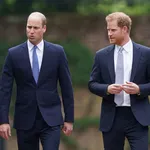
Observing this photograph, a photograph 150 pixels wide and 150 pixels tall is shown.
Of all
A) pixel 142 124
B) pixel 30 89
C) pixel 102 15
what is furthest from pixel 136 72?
Result: pixel 102 15

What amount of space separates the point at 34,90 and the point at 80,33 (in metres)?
4.91

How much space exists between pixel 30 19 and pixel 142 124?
1.45 metres

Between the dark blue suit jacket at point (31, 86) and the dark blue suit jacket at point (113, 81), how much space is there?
1.15 feet

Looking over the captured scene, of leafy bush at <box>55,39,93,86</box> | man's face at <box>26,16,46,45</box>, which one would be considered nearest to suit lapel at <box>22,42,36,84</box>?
man's face at <box>26,16,46,45</box>

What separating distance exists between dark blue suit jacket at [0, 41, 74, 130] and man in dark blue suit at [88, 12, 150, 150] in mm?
432

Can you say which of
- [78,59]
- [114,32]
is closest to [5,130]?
[114,32]

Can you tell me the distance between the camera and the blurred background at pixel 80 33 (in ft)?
41.9

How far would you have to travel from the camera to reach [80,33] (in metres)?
13.0

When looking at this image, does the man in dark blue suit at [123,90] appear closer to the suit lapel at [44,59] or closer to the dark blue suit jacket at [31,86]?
the dark blue suit jacket at [31,86]

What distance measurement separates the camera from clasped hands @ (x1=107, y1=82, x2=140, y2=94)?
781cm

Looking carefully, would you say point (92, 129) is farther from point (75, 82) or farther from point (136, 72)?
point (136, 72)

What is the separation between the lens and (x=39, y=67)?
8.20 metres

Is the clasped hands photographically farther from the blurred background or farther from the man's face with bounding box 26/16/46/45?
the blurred background

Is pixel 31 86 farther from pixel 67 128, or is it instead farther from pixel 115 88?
pixel 115 88
